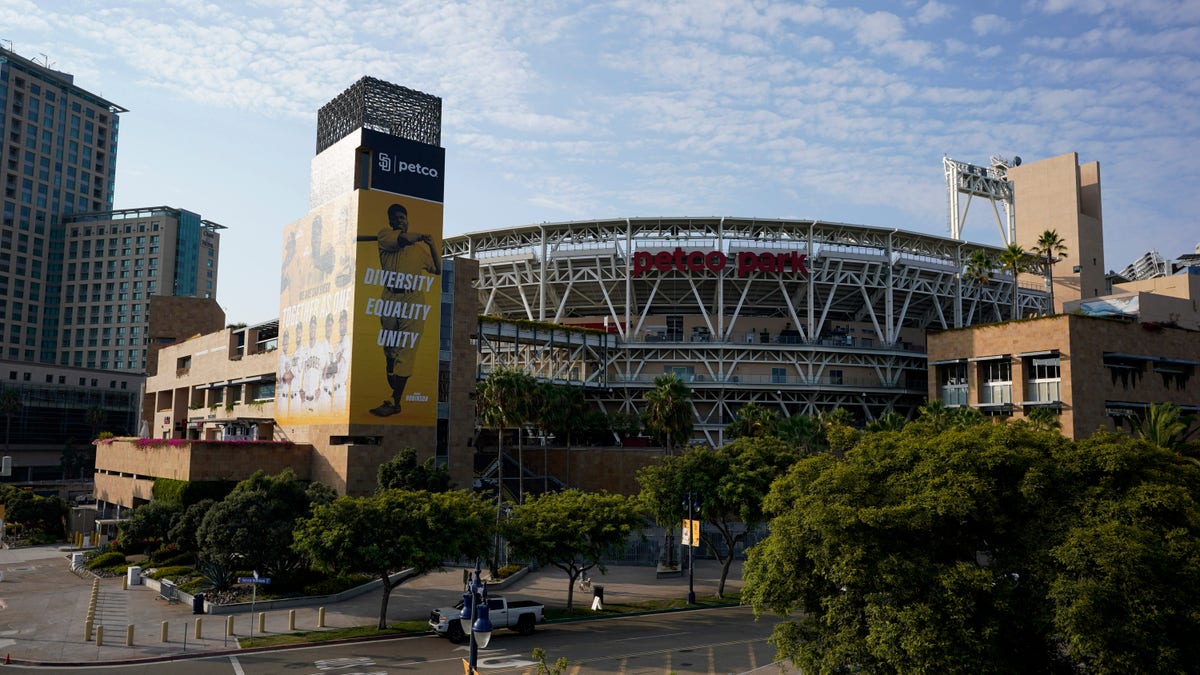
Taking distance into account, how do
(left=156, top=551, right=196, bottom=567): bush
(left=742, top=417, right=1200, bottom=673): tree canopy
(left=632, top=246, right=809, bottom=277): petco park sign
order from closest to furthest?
(left=742, top=417, right=1200, bottom=673): tree canopy → (left=156, top=551, right=196, bottom=567): bush → (left=632, top=246, right=809, bottom=277): petco park sign

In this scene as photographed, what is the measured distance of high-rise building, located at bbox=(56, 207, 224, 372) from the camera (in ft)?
575

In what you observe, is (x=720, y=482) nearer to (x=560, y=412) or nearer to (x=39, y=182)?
(x=560, y=412)

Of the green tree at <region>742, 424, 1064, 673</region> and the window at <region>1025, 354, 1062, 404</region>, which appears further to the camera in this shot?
the window at <region>1025, 354, 1062, 404</region>

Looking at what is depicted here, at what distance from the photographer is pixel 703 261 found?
96375 millimetres

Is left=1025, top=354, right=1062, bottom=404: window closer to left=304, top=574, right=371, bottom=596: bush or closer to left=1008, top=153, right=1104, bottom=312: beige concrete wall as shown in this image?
left=1008, top=153, right=1104, bottom=312: beige concrete wall

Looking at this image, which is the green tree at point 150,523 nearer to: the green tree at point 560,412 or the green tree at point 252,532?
the green tree at point 252,532

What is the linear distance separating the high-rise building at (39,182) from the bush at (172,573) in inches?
5520

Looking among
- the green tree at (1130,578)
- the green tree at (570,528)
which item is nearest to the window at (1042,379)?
the green tree at (570,528)

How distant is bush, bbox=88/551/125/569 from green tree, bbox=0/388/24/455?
76734 mm

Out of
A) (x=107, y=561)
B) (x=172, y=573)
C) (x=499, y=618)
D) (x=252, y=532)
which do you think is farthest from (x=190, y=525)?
(x=499, y=618)

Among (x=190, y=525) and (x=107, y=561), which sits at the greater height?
(x=190, y=525)

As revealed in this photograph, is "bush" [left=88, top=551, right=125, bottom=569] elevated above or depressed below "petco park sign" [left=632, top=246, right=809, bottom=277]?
below

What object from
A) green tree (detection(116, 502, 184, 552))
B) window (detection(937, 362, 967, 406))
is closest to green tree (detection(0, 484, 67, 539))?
green tree (detection(116, 502, 184, 552))

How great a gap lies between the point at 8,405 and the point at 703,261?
97676 mm
